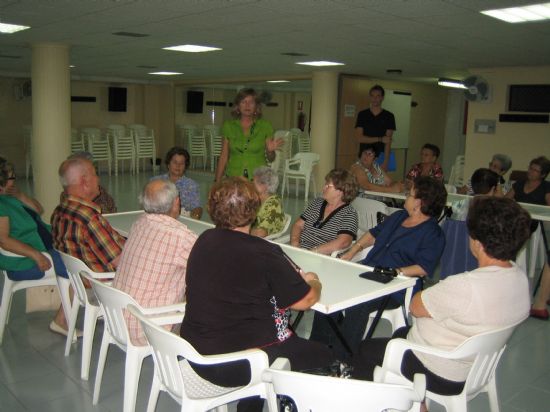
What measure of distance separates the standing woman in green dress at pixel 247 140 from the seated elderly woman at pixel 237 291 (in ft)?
7.73

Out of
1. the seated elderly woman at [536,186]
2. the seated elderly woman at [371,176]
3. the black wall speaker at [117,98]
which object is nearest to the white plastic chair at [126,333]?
the seated elderly woman at [371,176]

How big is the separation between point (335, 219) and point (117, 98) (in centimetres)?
1139

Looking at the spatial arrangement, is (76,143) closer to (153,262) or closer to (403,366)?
(153,262)

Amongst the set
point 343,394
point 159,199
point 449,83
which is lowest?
point 343,394

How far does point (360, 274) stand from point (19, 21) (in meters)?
4.12

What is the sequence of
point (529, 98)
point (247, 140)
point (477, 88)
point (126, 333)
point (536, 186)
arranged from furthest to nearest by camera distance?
1. point (477, 88)
2. point (529, 98)
3. point (536, 186)
4. point (247, 140)
5. point (126, 333)

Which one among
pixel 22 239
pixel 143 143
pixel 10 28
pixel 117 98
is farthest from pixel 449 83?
pixel 22 239

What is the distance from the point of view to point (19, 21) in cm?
484

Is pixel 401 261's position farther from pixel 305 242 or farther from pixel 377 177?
pixel 377 177

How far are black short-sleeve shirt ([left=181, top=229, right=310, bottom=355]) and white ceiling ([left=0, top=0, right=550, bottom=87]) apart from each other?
232 centimetres

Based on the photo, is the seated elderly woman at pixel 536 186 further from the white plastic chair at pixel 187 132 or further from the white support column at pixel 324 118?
the white plastic chair at pixel 187 132

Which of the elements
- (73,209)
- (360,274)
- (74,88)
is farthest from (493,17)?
(74,88)

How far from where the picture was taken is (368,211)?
455cm

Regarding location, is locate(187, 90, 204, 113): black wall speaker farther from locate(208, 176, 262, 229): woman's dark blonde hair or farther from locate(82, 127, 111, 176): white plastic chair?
locate(208, 176, 262, 229): woman's dark blonde hair
